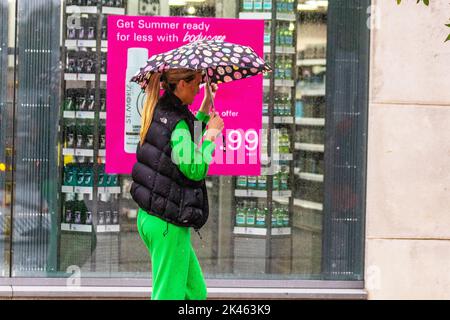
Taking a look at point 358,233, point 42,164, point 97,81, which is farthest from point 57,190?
point 358,233

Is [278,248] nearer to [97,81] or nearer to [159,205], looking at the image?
[97,81]

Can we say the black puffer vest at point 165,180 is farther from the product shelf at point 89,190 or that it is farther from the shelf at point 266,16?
the shelf at point 266,16

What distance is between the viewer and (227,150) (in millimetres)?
8547

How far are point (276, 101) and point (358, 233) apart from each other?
145 centimetres

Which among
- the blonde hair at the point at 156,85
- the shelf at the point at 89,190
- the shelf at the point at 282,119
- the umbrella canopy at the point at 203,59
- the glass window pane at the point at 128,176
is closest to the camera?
the umbrella canopy at the point at 203,59

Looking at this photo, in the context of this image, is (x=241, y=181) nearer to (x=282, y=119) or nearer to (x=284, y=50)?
(x=282, y=119)

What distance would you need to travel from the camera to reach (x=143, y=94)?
846 centimetres

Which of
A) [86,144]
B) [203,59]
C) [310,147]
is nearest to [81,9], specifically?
[86,144]

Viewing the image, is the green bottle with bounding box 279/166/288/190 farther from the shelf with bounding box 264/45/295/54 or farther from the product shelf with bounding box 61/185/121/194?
the product shelf with bounding box 61/185/121/194

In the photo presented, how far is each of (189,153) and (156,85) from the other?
2.03 feet

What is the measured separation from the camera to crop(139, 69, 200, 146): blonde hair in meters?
5.87

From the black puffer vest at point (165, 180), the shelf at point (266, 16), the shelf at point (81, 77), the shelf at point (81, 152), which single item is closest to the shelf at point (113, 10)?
the shelf at point (81, 77)

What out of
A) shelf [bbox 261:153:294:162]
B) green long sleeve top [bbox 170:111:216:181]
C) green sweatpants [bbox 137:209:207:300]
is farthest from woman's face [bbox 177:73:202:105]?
shelf [bbox 261:153:294:162]

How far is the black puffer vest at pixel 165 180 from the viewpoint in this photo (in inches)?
224
